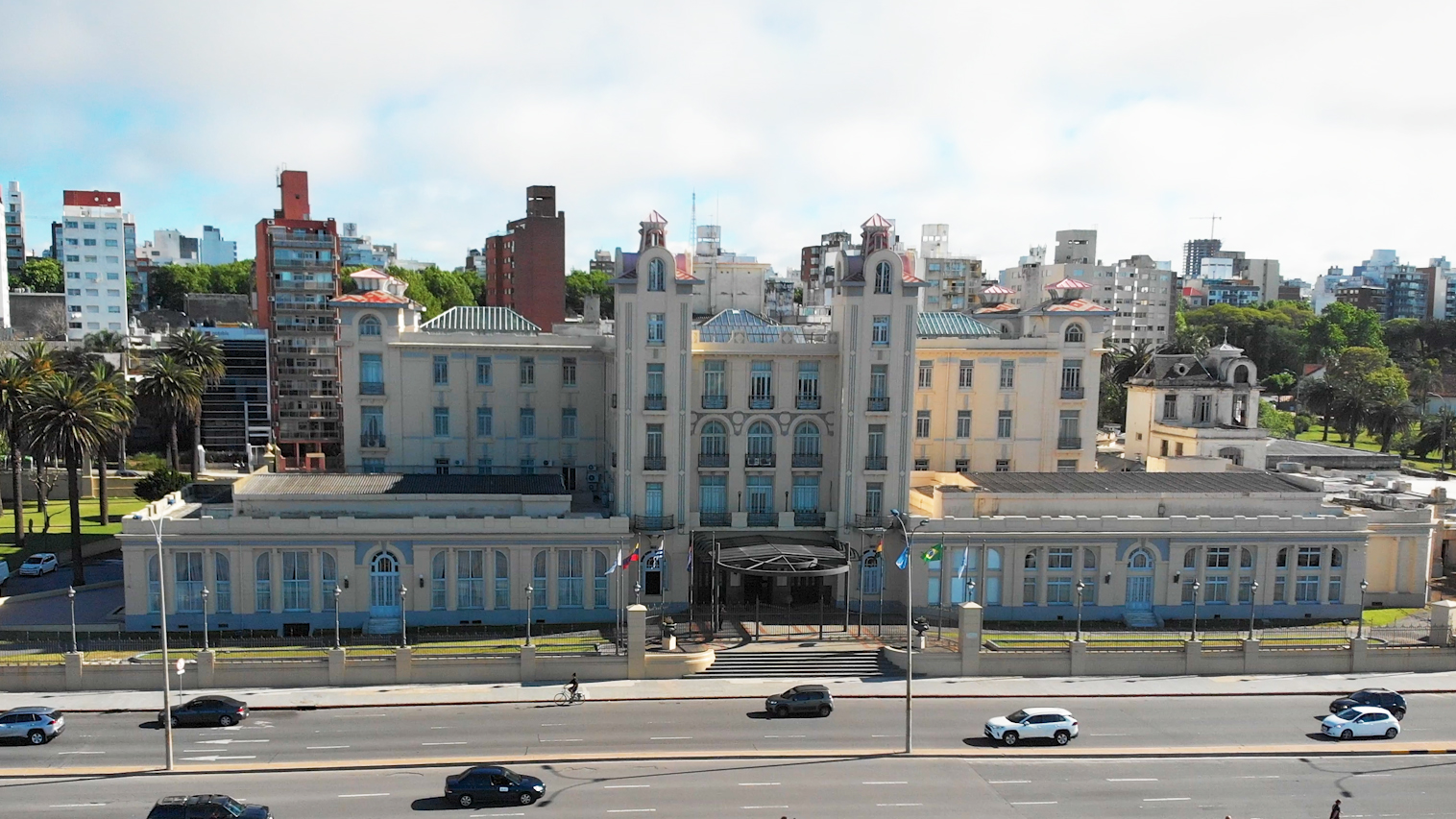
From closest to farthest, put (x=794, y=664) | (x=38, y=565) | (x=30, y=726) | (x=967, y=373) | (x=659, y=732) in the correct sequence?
1. (x=30, y=726)
2. (x=659, y=732)
3. (x=794, y=664)
4. (x=38, y=565)
5. (x=967, y=373)

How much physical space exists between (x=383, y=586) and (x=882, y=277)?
34.0 meters

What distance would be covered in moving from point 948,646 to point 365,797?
104 ft

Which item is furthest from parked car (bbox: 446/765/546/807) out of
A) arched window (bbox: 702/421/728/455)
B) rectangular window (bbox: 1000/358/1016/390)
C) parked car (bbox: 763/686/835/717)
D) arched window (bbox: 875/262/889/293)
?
rectangular window (bbox: 1000/358/1016/390)

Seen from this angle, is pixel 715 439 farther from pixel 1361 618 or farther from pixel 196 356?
pixel 196 356

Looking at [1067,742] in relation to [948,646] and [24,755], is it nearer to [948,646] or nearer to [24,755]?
[948,646]

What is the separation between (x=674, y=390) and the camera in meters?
66.9

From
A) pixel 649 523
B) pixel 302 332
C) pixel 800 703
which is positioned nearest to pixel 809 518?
pixel 649 523

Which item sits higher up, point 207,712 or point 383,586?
point 383,586

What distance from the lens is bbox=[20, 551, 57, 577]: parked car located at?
73.8m

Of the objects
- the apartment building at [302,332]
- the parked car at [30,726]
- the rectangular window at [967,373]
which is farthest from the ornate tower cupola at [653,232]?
the apartment building at [302,332]

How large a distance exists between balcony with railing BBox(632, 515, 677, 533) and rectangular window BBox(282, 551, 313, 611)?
18509mm

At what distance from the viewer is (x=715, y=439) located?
69625 mm

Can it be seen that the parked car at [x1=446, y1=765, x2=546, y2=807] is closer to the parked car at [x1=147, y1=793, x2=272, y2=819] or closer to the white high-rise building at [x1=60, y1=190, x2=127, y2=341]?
the parked car at [x1=147, y1=793, x2=272, y2=819]

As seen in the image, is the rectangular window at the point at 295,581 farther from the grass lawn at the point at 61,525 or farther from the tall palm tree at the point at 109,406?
the grass lawn at the point at 61,525
